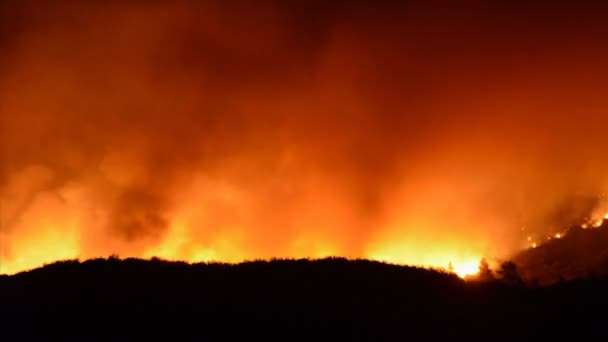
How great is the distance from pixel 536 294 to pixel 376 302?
8.24 meters

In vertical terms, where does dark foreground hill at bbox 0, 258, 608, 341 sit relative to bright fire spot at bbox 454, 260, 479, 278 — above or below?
below

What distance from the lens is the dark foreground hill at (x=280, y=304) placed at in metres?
17.8

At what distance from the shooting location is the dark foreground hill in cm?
1775

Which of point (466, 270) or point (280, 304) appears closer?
point (280, 304)

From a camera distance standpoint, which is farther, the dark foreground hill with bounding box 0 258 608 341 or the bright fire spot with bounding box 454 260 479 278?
the bright fire spot with bounding box 454 260 479 278

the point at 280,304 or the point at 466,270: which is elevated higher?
the point at 466,270

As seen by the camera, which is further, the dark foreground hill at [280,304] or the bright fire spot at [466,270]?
the bright fire spot at [466,270]

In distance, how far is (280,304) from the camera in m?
19.7

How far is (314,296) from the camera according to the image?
2056 centimetres

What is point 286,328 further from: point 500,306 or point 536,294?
point 536,294

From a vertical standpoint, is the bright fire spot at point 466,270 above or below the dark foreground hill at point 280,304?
above

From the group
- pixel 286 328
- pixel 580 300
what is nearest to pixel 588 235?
pixel 580 300

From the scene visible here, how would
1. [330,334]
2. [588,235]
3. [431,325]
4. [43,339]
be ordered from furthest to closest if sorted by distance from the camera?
[588,235], [431,325], [330,334], [43,339]

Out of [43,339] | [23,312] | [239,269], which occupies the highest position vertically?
[239,269]
